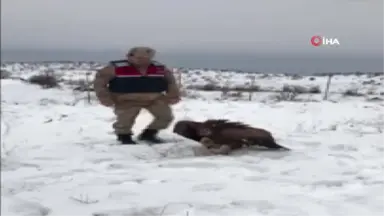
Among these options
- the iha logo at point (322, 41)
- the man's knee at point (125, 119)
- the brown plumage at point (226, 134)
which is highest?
the iha logo at point (322, 41)

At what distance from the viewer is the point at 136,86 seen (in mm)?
1046

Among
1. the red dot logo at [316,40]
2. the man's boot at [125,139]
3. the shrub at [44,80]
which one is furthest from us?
the man's boot at [125,139]

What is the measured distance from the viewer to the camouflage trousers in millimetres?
1060

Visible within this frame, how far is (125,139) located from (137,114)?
235 mm

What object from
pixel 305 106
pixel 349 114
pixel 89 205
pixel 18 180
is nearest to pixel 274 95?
pixel 305 106

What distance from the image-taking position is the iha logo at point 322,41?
0.96 metres

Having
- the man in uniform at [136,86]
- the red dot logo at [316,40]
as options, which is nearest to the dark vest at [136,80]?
the man in uniform at [136,86]

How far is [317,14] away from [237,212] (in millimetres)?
448

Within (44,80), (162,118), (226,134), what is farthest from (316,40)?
(226,134)

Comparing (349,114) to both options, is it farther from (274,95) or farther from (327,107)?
(274,95)

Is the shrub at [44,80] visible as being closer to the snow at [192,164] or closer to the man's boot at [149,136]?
the snow at [192,164]

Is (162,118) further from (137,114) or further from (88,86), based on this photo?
(88,86)

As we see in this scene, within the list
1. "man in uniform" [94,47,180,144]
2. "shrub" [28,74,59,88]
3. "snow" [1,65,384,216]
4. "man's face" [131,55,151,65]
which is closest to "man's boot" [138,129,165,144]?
"snow" [1,65,384,216]

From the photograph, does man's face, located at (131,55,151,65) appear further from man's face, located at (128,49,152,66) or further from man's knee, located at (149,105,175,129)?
man's knee, located at (149,105,175,129)
